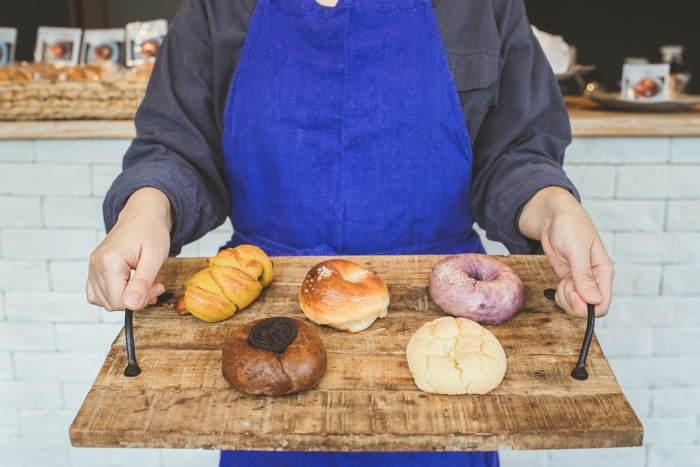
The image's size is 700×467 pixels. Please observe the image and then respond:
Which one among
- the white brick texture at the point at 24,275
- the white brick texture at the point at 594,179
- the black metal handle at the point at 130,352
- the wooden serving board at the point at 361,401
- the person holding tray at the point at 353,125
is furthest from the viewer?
the white brick texture at the point at 24,275

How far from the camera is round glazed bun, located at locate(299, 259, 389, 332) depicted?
2.96ft

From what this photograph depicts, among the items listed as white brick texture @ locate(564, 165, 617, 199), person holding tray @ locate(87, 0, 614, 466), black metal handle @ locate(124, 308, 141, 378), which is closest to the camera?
black metal handle @ locate(124, 308, 141, 378)

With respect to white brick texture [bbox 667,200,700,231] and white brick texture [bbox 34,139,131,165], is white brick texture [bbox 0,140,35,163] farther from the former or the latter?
white brick texture [bbox 667,200,700,231]

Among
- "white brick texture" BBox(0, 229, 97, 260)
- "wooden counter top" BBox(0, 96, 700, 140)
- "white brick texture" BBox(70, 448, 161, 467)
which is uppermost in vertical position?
"wooden counter top" BBox(0, 96, 700, 140)

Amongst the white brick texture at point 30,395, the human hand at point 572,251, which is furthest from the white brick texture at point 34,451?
the human hand at point 572,251

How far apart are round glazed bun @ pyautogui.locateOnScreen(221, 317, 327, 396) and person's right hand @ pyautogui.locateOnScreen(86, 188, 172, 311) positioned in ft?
0.49

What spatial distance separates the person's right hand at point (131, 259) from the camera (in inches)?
33.8

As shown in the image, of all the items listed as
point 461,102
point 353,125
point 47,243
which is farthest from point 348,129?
point 47,243

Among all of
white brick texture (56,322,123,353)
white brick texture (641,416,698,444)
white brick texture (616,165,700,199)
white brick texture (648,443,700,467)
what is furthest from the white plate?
white brick texture (56,322,123,353)

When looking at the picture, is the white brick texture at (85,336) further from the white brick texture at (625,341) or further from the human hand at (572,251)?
the white brick texture at (625,341)

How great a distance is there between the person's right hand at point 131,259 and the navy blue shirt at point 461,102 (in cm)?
12

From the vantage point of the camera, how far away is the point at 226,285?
0.94 m

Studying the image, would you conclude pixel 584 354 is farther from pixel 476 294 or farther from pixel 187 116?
pixel 187 116

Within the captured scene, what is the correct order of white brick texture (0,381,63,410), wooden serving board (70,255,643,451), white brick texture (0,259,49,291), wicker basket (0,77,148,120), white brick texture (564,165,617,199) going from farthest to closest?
white brick texture (0,381,63,410) < white brick texture (0,259,49,291) < white brick texture (564,165,617,199) < wicker basket (0,77,148,120) < wooden serving board (70,255,643,451)
